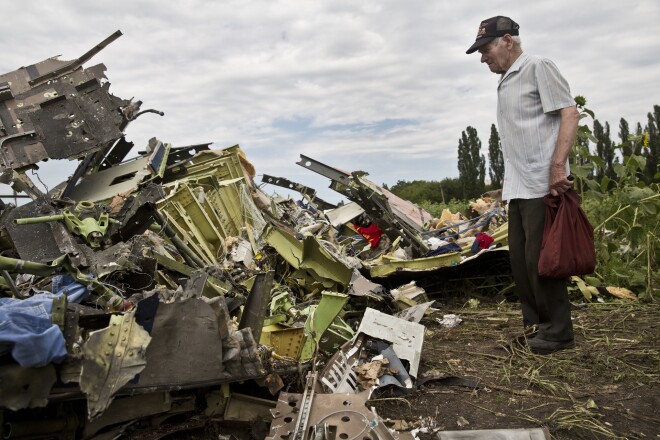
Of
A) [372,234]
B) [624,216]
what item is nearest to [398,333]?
[624,216]

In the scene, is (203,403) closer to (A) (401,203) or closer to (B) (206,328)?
(B) (206,328)

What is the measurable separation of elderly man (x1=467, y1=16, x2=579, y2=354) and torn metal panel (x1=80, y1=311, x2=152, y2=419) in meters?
2.55

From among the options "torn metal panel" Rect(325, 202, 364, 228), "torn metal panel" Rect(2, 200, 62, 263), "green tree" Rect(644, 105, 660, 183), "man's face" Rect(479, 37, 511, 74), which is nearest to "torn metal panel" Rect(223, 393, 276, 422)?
"torn metal panel" Rect(2, 200, 62, 263)

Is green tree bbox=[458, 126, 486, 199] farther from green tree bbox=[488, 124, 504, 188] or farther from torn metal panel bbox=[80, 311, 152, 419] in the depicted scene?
torn metal panel bbox=[80, 311, 152, 419]

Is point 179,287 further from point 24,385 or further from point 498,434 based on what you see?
point 498,434

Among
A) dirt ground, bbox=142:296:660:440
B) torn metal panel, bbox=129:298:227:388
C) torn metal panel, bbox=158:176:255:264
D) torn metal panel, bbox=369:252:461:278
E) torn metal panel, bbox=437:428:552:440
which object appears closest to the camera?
torn metal panel, bbox=129:298:227:388

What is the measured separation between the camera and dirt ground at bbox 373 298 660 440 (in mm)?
2783

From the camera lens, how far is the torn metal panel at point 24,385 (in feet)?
6.67

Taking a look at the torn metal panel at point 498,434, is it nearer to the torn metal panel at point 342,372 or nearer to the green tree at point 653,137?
the torn metal panel at point 342,372

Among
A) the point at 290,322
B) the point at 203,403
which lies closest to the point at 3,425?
the point at 203,403

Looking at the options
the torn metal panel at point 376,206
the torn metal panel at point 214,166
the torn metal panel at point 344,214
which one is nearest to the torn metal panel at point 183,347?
the torn metal panel at point 376,206

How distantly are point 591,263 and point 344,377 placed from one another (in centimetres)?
170

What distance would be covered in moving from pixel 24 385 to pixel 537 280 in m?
2.97

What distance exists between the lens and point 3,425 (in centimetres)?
239
